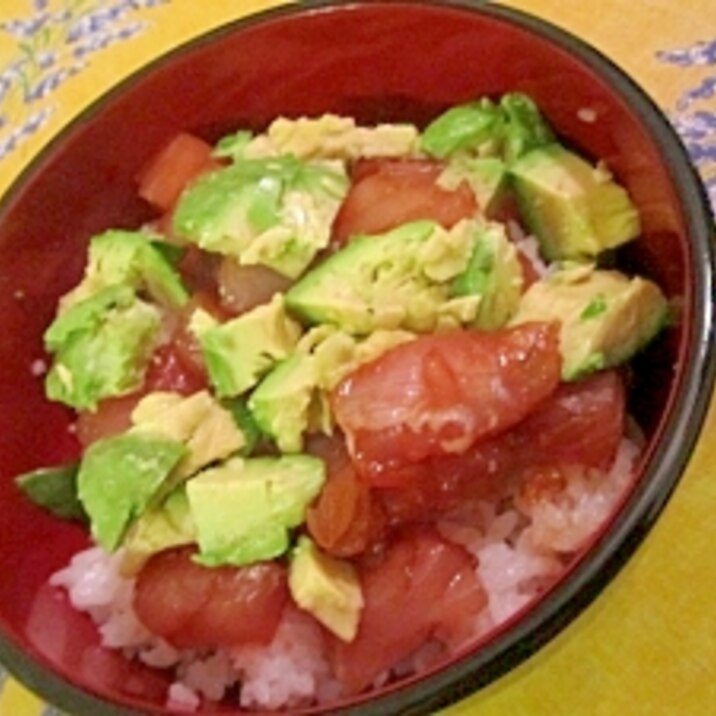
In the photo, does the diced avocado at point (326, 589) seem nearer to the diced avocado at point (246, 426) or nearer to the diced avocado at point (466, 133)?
the diced avocado at point (246, 426)

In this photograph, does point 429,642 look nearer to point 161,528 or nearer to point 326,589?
point 326,589

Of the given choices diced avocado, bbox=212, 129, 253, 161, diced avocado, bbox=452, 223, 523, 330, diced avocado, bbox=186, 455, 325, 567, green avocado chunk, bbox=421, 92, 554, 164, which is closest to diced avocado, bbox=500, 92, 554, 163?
green avocado chunk, bbox=421, 92, 554, 164

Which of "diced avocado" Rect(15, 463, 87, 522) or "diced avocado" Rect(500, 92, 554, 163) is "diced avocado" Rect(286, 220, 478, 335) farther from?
"diced avocado" Rect(15, 463, 87, 522)

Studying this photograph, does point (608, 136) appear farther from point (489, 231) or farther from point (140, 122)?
point (140, 122)

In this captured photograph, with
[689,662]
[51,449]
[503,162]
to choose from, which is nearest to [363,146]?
[503,162]

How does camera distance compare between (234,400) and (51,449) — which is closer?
(234,400)

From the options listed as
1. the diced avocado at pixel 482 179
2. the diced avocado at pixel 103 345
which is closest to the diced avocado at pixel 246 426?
the diced avocado at pixel 103 345

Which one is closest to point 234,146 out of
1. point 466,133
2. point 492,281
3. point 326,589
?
point 466,133
